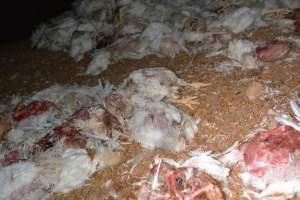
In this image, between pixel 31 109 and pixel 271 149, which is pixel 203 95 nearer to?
pixel 271 149

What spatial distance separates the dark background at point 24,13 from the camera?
297 inches

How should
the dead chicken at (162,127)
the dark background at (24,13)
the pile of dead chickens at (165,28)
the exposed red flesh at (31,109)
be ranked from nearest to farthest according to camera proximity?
the dead chicken at (162,127), the exposed red flesh at (31,109), the pile of dead chickens at (165,28), the dark background at (24,13)

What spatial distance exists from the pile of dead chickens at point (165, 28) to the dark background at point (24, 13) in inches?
87.1

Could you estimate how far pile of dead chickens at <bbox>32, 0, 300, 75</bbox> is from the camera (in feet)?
14.0

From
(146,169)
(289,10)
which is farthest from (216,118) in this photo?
(289,10)

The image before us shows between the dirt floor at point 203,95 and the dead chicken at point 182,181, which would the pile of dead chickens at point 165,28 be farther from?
the dead chicken at point 182,181

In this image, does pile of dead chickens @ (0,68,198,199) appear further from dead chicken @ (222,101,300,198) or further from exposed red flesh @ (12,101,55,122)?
dead chicken @ (222,101,300,198)

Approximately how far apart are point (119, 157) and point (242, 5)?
292 centimetres

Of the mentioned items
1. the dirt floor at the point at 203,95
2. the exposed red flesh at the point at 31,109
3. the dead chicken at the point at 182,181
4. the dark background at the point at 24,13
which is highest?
the exposed red flesh at the point at 31,109

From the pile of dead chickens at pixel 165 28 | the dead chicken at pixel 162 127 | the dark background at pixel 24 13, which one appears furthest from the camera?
the dark background at pixel 24 13

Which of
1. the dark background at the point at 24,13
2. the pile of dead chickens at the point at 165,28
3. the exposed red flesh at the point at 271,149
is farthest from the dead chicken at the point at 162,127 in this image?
the dark background at the point at 24,13

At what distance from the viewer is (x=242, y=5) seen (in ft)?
15.9

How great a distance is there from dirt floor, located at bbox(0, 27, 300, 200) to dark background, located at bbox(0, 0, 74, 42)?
2.81 meters

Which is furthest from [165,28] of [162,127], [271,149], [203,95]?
[271,149]
